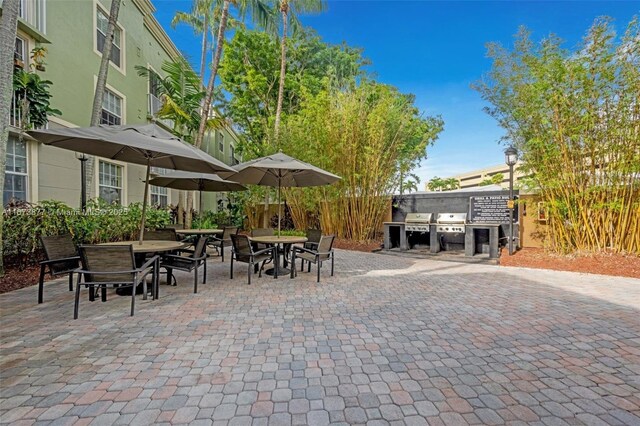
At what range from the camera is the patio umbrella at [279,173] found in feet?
16.5

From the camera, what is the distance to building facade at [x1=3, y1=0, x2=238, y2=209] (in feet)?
20.4

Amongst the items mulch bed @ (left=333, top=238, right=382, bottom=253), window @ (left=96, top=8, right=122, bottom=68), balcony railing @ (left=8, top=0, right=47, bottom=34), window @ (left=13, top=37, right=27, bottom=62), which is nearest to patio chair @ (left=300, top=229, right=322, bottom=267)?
mulch bed @ (left=333, top=238, right=382, bottom=253)

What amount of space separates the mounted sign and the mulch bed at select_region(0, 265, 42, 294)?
31.2 feet

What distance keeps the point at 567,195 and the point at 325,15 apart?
1201 cm

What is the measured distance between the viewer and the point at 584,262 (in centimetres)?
582

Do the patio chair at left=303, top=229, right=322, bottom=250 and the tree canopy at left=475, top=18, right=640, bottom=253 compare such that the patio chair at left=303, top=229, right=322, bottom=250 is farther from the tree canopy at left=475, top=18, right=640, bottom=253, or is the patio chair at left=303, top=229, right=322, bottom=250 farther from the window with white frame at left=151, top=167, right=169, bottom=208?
the window with white frame at left=151, top=167, right=169, bottom=208

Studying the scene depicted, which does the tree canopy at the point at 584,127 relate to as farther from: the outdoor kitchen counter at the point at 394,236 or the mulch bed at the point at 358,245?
the mulch bed at the point at 358,245

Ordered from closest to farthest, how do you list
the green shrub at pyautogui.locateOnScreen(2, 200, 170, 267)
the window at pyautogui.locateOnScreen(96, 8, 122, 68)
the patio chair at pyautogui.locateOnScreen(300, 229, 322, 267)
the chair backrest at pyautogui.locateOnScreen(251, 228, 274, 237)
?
the green shrub at pyautogui.locateOnScreen(2, 200, 170, 267) → the chair backrest at pyautogui.locateOnScreen(251, 228, 274, 237) → the patio chair at pyautogui.locateOnScreen(300, 229, 322, 267) → the window at pyautogui.locateOnScreen(96, 8, 122, 68)

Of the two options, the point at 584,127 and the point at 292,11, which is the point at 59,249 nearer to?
the point at 584,127

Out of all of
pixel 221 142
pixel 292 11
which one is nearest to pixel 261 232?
pixel 292 11

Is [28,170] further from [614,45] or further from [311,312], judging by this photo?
[614,45]

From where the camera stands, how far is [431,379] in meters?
2.08

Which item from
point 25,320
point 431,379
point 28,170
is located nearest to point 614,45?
point 431,379

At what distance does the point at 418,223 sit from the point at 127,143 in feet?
24.0
